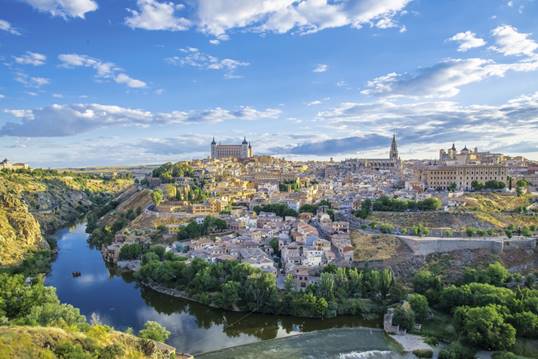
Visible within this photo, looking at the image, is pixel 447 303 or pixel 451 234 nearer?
pixel 447 303

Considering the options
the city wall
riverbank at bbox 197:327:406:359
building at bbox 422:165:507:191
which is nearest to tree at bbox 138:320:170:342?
riverbank at bbox 197:327:406:359

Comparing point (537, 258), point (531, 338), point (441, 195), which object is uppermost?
point (441, 195)

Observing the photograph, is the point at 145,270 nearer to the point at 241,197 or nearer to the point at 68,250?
the point at 68,250

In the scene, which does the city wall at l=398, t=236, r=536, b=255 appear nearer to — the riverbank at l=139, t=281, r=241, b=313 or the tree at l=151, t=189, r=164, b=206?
the riverbank at l=139, t=281, r=241, b=313

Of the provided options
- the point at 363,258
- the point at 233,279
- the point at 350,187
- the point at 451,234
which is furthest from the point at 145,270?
the point at 350,187

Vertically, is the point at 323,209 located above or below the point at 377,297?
above
